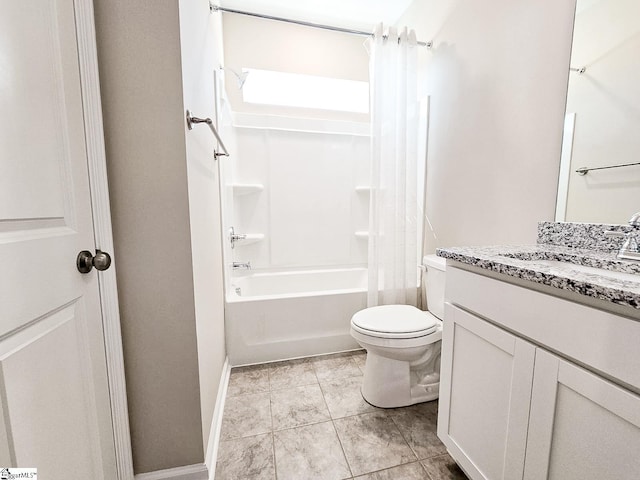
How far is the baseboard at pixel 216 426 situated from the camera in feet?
3.64

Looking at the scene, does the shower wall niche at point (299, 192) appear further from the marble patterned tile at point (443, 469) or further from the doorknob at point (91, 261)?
the marble patterned tile at point (443, 469)

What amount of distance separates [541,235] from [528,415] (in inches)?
31.5

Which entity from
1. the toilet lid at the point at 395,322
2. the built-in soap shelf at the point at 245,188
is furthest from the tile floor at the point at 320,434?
the built-in soap shelf at the point at 245,188

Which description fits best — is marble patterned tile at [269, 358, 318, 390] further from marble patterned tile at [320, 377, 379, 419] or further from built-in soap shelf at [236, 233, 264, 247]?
built-in soap shelf at [236, 233, 264, 247]

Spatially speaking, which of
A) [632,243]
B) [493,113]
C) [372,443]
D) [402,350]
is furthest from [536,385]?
[493,113]

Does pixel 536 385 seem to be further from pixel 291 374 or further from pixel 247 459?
pixel 291 374

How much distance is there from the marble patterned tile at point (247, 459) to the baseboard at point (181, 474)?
101 mm

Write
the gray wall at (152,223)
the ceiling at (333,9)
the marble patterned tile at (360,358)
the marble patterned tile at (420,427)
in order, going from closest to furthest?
the gray wall at (152,223) < the marble patterned tile at (420,427) < the marble patterned tile at (360,358) < the ceiling at (333,9)

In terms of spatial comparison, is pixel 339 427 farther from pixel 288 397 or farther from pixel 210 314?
pixel 210 314

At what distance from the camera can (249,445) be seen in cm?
125

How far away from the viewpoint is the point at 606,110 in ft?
3.36

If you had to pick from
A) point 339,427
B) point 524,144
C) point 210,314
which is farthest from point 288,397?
point 524,144

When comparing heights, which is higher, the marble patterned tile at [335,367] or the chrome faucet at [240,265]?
the chrome faucet at [240,265]

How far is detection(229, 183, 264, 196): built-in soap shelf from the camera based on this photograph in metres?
2.40
